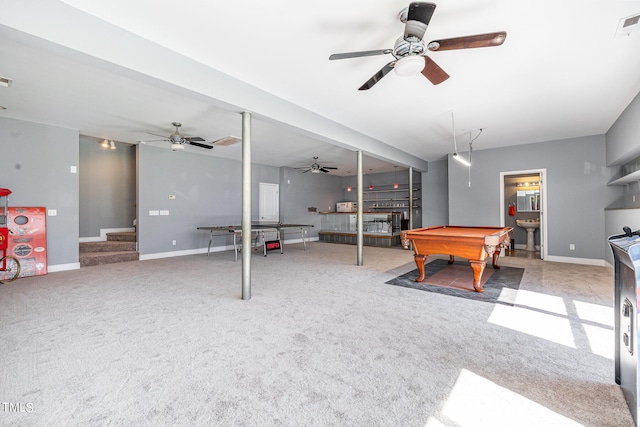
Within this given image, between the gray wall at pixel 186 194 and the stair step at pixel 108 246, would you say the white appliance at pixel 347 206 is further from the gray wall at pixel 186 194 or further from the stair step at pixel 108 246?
the stair step at pixel 108 246

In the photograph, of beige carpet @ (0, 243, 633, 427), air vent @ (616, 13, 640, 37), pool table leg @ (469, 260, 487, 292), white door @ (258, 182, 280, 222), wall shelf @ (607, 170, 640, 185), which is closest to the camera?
beige carpet @ (0, 243, 633, 427)

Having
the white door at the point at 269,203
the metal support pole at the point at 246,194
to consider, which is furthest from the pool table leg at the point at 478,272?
the white door at the point at 269,203

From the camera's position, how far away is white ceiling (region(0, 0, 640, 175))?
232 centimetres

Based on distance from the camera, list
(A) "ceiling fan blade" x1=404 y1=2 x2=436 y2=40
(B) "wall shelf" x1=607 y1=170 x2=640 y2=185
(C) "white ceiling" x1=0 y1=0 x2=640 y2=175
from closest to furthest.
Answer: (A) "ceiling fan blade" x1=404 y1=2 x2=436 y2=40 < (C) "white ceiling" x1=0 y1=0 x2=640 y2=175 < (B) "wall shelf" x1=607 y1=170 x2=640 y2=185

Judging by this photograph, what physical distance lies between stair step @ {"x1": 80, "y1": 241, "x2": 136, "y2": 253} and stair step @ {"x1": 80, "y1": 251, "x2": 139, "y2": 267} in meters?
0.17

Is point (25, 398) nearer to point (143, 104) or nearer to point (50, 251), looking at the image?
point (143, 104)

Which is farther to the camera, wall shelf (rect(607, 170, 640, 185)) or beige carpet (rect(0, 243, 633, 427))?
wall shelf (rect(607, 170, 640, 185))

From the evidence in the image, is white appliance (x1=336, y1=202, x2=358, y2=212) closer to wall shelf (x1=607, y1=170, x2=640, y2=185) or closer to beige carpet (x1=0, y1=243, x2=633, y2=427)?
wall shelf (x1=607, y1=170, x2=640, y2=185)

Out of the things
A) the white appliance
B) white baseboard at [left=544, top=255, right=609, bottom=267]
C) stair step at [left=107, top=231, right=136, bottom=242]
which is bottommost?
white baseboard at [left=544, top=255, right=609, bottom=267]

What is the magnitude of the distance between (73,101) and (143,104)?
39.8 inches

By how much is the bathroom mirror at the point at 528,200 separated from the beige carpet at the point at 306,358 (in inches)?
185

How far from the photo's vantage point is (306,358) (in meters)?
2.13

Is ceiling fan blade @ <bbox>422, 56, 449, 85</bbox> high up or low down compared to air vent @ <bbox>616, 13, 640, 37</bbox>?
down

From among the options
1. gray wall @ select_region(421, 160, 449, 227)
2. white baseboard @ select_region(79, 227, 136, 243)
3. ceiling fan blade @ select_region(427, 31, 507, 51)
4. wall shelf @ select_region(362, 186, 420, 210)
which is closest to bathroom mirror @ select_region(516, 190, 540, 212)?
gray wall @ select_region(421, 160, 449, 227)
